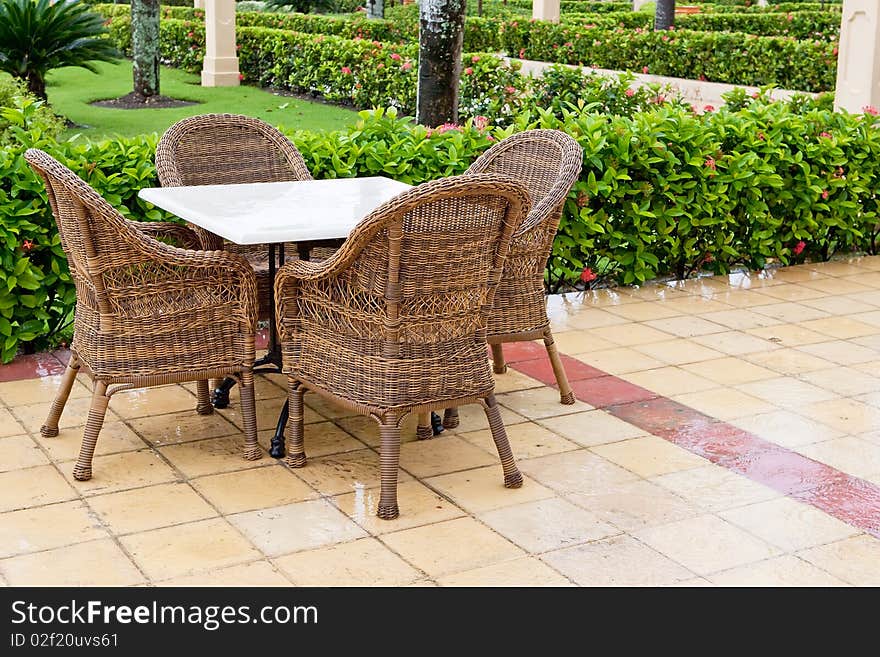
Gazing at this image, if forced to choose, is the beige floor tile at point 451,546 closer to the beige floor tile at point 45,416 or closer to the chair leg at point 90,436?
the chair leg at point 90,436

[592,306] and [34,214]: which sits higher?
[34,214]

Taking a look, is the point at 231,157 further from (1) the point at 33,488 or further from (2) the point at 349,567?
(2) the point at 349,567

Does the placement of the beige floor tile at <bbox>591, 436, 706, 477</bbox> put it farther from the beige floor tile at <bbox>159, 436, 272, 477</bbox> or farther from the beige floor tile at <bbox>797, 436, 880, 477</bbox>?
the beige floor tile at <bbox>159, 436, 272, 477</bbox>

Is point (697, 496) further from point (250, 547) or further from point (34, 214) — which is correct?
point (34, 214)

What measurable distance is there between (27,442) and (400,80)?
1139cm

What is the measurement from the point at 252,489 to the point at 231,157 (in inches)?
74.5

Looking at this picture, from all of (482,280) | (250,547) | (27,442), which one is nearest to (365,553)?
(250,547)

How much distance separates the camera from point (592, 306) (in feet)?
21.4

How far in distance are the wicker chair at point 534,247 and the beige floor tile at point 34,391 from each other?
1.52m

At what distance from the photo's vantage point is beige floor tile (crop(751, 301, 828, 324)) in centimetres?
635

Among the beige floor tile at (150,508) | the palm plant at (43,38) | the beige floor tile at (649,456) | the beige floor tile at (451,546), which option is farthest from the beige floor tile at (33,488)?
the palm plant at (43,38)

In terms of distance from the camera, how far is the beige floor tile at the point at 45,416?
181 inches

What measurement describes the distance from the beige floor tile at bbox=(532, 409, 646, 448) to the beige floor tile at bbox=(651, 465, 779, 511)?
400mm

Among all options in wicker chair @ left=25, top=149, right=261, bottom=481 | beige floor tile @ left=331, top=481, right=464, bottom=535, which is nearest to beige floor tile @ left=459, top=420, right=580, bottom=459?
beige floor tile @ left=331, top=481, right=464, bottom=535
